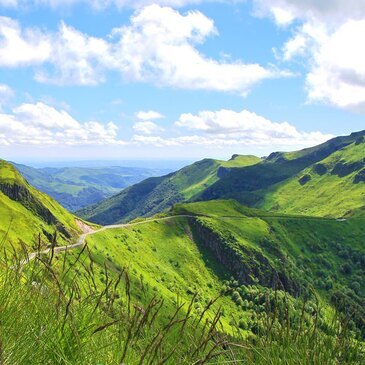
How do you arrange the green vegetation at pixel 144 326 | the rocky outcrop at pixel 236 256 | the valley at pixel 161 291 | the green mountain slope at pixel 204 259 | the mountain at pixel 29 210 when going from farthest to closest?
the rocky outcrop at pixel 236 256, the green mountain slope at pixel 204 259, the mountain at pixel 29 210, the valley at pixel 161 291, the green vegetation at pixel 144 326

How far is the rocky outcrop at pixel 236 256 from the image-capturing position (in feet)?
574

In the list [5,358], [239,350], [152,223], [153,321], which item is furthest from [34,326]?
[152,223]

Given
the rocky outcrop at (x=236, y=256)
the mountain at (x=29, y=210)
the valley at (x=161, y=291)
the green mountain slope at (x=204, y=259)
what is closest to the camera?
the valley at (x=161, y=291)

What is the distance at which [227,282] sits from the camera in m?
159

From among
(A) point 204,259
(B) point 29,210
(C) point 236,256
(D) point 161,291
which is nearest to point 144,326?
(D) point 161,291

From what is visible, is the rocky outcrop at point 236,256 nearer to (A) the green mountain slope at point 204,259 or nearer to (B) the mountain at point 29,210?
(A) the green mountain slope at point 204,259

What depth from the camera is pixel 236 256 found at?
582 ft

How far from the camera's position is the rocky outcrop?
17488 cm

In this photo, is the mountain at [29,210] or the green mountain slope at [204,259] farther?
the green mountain slope at [204,259]

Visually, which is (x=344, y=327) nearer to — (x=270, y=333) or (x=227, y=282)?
(x=270, y=333)

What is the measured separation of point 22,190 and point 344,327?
143381 mm

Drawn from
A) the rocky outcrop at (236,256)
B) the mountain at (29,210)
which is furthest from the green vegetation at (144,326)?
the rocky outcrop at (236,256)

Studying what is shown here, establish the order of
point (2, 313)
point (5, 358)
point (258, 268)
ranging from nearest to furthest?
point (5, 358) < point (2, 313) < point (258, 268)

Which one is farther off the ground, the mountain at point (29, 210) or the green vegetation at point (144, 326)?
the green vegetation at point (144, 326)
